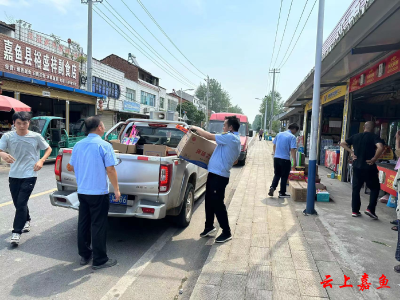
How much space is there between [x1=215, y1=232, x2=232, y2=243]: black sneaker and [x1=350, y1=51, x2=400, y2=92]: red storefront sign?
4867mm

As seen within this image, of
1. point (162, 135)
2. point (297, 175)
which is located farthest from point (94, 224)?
point (297, 175)

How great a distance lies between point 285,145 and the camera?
6605 mm

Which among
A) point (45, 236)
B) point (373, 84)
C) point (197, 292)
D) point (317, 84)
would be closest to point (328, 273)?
point (197, 292)

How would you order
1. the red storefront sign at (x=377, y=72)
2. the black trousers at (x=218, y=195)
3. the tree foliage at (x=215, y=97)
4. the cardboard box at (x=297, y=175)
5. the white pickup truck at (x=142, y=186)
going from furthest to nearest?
1. the tree foliage at (x=215, y=97)
2. the cardboard box at (x=297, y=175)
3. the red storefront sign at (x=377, y=72)
4. the black trousers at (x=218, y=195)
5. the white pickup truck at (x=142, y=186)

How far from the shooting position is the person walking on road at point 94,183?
3139 mm

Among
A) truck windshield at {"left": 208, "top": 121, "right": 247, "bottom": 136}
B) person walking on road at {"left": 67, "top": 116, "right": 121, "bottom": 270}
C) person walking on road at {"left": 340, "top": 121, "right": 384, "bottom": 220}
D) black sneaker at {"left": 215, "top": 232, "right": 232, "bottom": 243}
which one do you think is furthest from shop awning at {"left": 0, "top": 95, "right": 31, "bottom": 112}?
person walking on road at {"left": 340, "top": 121, "right": 384, "bottom": 220}

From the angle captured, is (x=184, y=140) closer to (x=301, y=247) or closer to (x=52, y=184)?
(x=301, y=247)

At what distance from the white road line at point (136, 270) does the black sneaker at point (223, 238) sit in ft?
2.66

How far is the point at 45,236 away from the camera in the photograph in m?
4.14

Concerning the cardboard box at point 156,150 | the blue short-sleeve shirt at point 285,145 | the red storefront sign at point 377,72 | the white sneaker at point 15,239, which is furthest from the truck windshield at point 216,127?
the white sneaker at point 15,239

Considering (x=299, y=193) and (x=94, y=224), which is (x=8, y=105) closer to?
(x=94, y=224)

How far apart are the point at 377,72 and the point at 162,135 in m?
5.42

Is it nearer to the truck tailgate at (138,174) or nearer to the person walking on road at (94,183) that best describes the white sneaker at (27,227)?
the person walking on road at (94,183)

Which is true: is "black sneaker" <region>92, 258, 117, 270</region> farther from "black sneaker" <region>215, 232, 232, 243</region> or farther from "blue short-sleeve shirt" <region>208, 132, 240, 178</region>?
"blue short-sleeve shirt" <region>208, 132, 240, 178</region>
